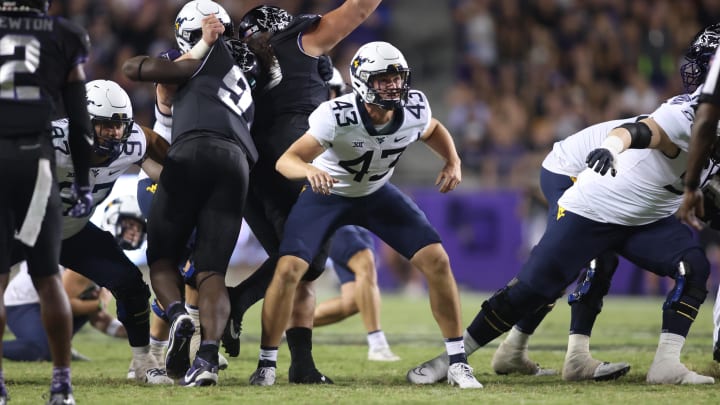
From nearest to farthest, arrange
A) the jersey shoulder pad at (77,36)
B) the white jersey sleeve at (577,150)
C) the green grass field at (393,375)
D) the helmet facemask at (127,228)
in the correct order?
the jersey shoulder pad at (77,36), the green grass field at (393,375), the white jersey sleeve at (577,150), the helmet facemask at (127,228)

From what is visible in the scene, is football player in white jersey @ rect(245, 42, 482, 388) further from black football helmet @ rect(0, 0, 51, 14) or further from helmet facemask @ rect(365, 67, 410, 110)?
black football helmet @ rect(0, 0, 51, 14)

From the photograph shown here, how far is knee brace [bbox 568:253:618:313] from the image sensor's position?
6.44 m

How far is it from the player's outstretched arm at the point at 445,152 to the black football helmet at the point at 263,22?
4.02 ft

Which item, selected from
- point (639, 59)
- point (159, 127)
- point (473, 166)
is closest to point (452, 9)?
point (639, 59)

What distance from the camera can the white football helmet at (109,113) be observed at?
5.88 meters

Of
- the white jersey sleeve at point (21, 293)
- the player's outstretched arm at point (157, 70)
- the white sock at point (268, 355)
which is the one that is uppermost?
the player's outstretched arm at point (157, 70)

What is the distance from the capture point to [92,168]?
5.96 metres

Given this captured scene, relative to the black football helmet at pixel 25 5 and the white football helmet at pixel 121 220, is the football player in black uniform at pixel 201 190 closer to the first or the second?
the black football helmet at pixel 25 5

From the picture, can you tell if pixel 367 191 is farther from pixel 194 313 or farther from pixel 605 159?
pixel 194 313

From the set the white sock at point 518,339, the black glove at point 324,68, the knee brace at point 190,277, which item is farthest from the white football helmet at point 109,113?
the white sock at point 518,339

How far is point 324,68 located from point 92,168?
168 cm

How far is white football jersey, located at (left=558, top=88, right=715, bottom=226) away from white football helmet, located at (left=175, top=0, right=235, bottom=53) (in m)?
2.25

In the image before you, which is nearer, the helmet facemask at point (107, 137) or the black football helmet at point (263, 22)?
the helmet facemask at point (107, 137)

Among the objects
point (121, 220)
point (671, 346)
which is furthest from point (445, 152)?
point (121, 220)
